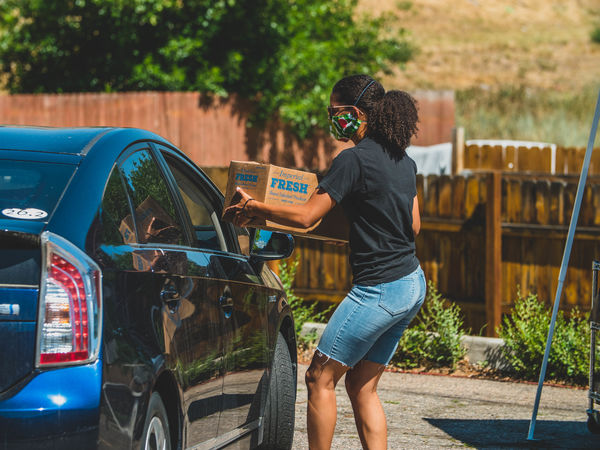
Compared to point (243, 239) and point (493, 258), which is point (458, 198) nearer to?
point (493, 258)

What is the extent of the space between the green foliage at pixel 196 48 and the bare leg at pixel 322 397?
1272cm

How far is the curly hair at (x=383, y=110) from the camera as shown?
4.25 metres

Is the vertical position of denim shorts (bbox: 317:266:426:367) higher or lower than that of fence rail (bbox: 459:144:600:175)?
lower

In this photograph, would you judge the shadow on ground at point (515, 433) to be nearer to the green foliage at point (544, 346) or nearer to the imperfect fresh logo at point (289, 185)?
the green foliage at point (544, 346)

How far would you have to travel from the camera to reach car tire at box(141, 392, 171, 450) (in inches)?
125

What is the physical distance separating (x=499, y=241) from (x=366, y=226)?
4.79 metres

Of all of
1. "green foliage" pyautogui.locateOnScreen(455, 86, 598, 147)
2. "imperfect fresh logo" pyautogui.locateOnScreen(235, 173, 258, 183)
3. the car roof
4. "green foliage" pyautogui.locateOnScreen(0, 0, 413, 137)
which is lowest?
"imperfect fresh logo" pyautogui.locateOnScreen(235, 173, 258, 183)

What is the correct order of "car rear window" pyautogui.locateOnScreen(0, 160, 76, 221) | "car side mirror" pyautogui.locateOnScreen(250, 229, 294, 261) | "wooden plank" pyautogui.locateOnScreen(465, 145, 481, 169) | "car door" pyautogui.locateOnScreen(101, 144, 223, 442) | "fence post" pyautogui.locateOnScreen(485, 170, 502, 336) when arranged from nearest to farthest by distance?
"car door" pyautogui.locateOnScreen(101, 144, 223, 442) → "car rear window" pyautogui.locateOnScreen(0, 160, 76, 221) → "car side mirror" pyautogui.locateOnScreen(250, 229, 294, 261) → "fence post" pyautogui.locateOnScreen(485, 170, 502, 336) → "wooden plank" pyautogui.locateOnScreen(465, 145, 481, 169)

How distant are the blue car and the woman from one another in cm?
38

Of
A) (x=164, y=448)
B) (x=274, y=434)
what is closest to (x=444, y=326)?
(x=274, y=434)

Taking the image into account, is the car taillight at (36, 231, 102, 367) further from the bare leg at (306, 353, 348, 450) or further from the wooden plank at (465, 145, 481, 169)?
the wooden plank at (465, 145, 481, 169)

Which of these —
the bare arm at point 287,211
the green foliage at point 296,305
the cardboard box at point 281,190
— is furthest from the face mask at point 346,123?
the green foliage at point 296,305

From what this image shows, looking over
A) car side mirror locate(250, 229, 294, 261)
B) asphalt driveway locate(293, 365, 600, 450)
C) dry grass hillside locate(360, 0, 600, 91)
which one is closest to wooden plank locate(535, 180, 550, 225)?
asphalt driveway locate(293, 365, 600, 450)

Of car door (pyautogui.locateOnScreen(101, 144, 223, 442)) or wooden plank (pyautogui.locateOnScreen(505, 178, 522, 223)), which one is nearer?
car door (pyautogui.locateOnScreen(101, 144, 223, 442))
